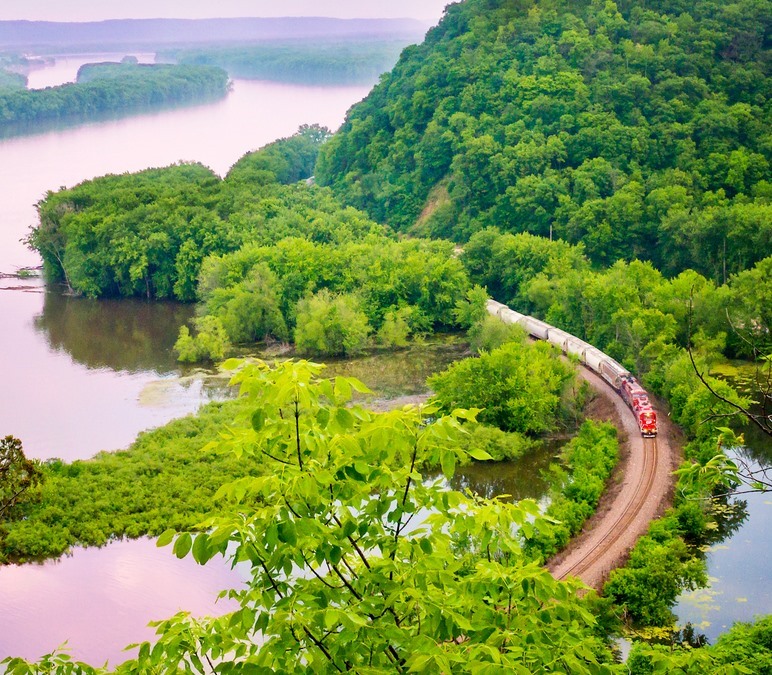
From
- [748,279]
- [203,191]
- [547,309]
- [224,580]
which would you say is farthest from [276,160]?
[224,580]

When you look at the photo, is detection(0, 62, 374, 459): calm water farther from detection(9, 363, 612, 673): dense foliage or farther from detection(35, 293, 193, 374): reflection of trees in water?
detection(9, 363, 612, 673): dense foliage

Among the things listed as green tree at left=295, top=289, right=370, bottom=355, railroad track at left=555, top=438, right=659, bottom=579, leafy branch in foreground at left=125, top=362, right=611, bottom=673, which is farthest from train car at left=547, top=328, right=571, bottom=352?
leafy branch in foreground at left=125, top=362, right=611, bottom=673

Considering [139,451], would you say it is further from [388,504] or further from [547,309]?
[388,504]

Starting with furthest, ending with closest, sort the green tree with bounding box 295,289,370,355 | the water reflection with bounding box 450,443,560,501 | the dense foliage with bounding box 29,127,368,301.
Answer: the dense foliage with bounding box 29,127,368,301, the green tree with bounding box 295,289,370,355, the water reflection with bounding box 450,443,560,501

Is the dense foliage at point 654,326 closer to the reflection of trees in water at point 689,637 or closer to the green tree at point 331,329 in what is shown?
the reflection of trees in water at point 689,637

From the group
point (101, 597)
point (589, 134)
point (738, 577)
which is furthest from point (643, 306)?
point (101, 597)

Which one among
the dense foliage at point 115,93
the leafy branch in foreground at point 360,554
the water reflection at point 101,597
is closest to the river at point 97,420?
the water reflection at point 101,597
